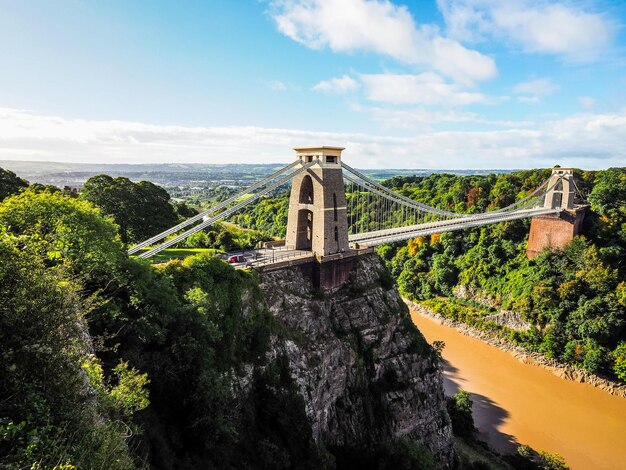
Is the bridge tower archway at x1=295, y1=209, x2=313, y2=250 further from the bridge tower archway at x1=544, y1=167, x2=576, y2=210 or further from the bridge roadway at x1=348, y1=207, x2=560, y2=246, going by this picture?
the bridge tower archway at x1=544, y1=167, x2=576, y2=210

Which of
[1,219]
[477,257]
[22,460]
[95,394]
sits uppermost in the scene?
[1,219]

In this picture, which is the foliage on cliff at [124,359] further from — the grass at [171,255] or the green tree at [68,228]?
the grass at [171,255]

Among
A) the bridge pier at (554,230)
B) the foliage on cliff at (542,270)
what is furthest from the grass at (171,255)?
the bridge pier at (554,230)

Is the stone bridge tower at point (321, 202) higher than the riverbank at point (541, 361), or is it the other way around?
the stone bridge tower at point (321, 202)

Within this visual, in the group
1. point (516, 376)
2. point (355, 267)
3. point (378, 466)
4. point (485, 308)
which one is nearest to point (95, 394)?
point (378, 466)

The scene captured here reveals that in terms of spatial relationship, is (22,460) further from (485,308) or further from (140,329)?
(485,308)

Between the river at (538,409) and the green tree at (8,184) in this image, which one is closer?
the green tree at (8,184)
